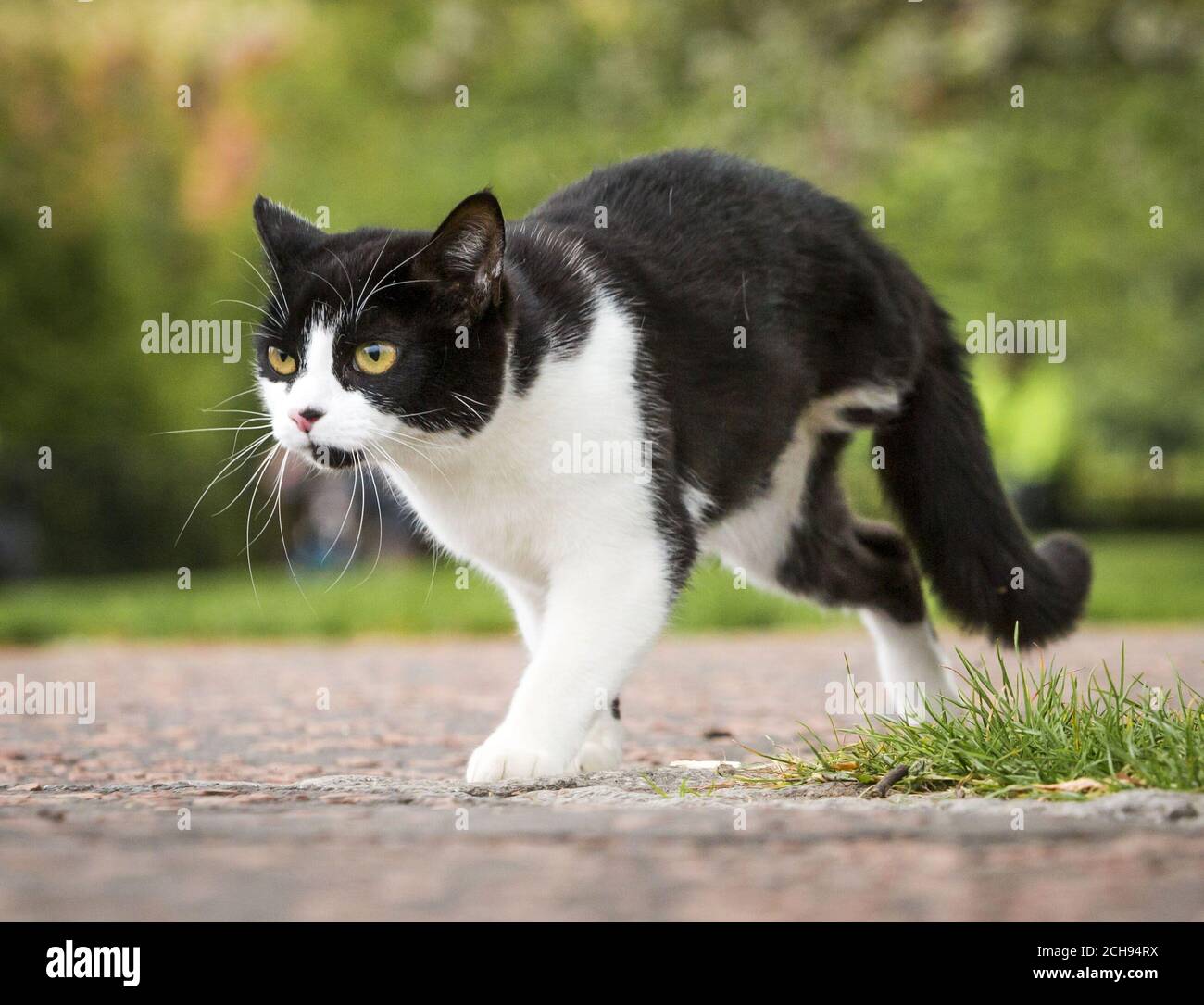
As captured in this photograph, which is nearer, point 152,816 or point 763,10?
point 152,816

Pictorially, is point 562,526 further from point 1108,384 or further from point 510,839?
point 1108,384

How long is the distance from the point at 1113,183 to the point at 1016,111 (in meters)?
1.11

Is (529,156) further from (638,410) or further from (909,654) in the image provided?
(638,410)

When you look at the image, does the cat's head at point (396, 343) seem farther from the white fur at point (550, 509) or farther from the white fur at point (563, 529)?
the white fur at point (563, 529)

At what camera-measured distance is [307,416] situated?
379 centimetres

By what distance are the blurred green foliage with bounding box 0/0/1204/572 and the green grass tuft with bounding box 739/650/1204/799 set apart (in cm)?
729

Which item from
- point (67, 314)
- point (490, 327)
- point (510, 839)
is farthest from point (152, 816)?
point (67, 314)

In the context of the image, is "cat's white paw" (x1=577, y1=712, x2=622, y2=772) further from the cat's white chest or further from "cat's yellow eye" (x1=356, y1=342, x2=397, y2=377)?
"cat's yellow eye" (x1=356, y1=342, x2=397, y2=377)

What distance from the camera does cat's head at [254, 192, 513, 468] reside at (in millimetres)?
3830

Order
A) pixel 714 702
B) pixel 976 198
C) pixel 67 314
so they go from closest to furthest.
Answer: pixel 714 702, pixel 976 198, pixel 67 314

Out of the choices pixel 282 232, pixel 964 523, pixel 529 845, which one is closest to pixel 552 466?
pixel 282 232

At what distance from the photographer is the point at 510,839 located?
3.09 metres

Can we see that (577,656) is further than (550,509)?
No

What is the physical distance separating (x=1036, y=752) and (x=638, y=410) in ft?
4.50
